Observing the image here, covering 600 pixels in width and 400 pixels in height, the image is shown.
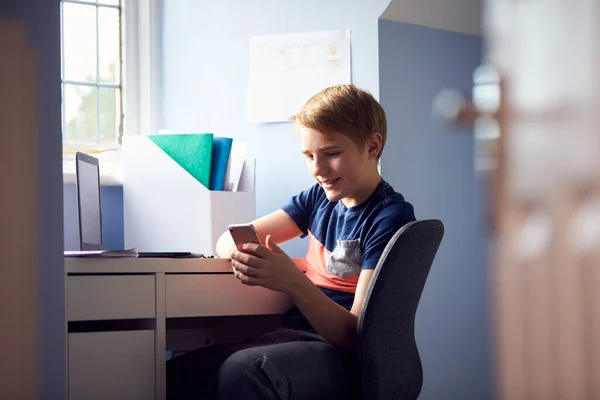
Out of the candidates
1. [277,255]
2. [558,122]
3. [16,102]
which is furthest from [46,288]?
[558,122]

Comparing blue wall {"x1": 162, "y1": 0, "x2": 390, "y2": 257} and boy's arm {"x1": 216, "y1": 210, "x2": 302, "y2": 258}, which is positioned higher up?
blue wall {"x1": 162, "y1": 0, "x2": 390, "y2": 257}

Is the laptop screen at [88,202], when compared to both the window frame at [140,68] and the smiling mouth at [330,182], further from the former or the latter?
the smiling mouth at [330,182]

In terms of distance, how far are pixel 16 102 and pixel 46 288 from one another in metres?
0.27

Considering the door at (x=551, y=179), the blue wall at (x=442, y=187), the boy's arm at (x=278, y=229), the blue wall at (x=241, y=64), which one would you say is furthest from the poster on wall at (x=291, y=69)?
the door at (x=551, y=179)

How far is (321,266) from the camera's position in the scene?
175cm

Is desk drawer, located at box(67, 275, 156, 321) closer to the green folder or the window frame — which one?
the green folder

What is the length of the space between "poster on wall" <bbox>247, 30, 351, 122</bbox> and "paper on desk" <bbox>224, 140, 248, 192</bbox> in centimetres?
18

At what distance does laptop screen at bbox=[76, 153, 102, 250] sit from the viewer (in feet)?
6.19

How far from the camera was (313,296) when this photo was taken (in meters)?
1.54

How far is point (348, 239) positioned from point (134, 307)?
453mm

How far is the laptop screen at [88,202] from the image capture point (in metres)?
1.89

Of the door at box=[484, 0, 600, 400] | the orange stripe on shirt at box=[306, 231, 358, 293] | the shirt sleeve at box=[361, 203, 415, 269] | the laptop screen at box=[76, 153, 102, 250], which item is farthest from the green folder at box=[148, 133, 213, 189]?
the door at box=[484, 0, 600, 400]

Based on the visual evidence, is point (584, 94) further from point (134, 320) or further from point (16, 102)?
point (134, 320)

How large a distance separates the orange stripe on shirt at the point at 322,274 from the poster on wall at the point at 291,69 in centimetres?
53
